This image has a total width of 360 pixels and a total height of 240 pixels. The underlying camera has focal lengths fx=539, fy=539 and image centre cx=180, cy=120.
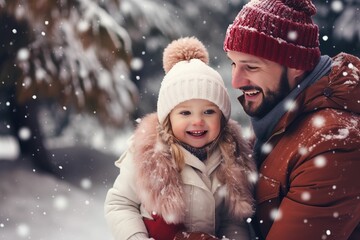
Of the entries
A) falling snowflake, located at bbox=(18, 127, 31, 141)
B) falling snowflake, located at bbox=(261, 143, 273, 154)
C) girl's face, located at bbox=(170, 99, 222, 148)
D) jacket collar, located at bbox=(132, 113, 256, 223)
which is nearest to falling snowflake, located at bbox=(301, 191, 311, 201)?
jacket collar, located at bbox=(132, 113, 256, 223)

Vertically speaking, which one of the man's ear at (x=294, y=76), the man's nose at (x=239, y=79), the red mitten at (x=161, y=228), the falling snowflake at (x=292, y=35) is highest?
the falling snowflake at (x=292, y=35)

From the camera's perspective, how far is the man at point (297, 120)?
98.0 inches

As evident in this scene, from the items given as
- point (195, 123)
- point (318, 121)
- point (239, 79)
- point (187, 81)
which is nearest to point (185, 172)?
point (195, 123)

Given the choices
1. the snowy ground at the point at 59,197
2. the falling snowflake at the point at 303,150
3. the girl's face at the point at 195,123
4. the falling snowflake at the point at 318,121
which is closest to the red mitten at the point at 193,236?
the girl's face at the point at 195,123

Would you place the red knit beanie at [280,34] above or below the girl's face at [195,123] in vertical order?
above

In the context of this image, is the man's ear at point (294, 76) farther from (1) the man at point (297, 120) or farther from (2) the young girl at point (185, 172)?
(2) the young girl at point (185, 172)

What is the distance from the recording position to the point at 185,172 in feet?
8.98

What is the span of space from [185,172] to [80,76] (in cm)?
440

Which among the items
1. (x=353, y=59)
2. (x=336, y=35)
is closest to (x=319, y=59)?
(x=353, y=59)

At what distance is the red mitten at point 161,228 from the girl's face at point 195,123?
410 mm

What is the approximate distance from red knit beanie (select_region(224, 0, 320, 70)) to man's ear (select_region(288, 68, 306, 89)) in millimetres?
39

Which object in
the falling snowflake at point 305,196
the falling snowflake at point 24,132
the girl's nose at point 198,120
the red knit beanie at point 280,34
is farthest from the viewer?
the falling snowflake at point 24,132

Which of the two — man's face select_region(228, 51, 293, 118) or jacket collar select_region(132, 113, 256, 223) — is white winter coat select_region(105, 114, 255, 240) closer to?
jacket collar select_region(132, 113, 256, 223)

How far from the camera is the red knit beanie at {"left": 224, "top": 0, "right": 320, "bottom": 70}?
9.35 ft
